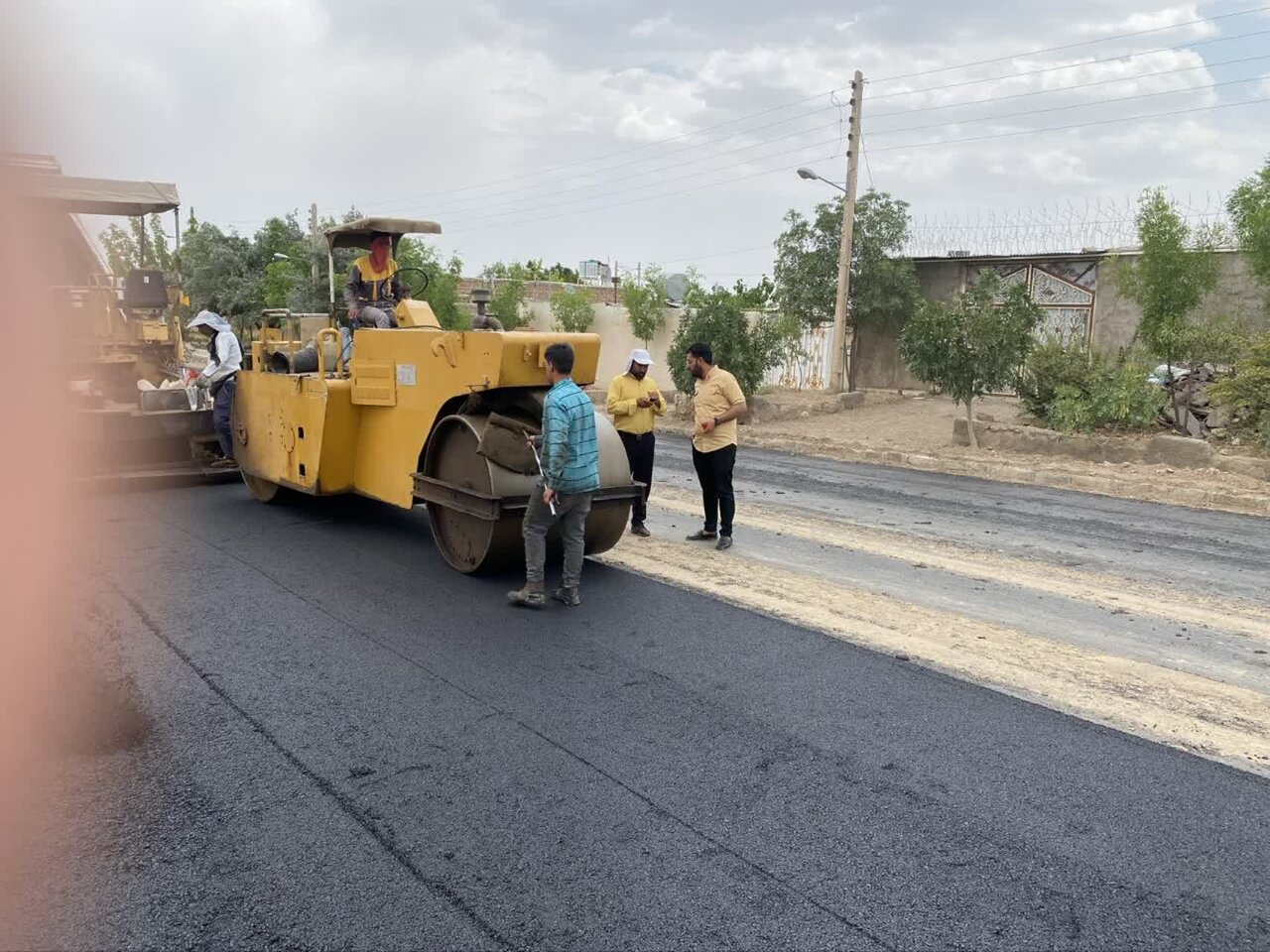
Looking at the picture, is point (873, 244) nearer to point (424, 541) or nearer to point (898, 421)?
point (898, 421)

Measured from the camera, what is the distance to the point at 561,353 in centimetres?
565

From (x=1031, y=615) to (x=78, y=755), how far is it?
5.06 m

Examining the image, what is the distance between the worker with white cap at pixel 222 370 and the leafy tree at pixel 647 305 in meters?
14.5

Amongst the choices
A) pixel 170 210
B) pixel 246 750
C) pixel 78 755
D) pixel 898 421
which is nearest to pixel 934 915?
pixel 246 750

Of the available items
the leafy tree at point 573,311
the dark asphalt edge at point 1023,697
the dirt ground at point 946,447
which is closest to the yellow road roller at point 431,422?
the dark asphalt edge at point 1023,697

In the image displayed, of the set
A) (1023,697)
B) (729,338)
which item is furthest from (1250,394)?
(1023,697)

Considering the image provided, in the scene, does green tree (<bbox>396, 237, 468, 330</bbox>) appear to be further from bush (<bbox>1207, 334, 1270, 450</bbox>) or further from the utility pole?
bush (<bbox>1207, 334, 1270, 450</bbox>)

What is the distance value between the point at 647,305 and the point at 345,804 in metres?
20.1

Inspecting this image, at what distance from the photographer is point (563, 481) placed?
18.6 ft

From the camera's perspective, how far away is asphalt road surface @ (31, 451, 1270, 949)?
2.88 metres

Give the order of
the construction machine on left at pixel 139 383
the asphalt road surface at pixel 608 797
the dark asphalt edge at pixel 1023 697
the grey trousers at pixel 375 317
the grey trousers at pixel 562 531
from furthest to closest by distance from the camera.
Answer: the construction machine on left at pixel 139 383 → the grey trousers at pixel 375 317 → the grey trousers at pixel 562 531 → the dark asphalt edge at pixel 1023 697 → the asphalt road surface at pixel 608 797

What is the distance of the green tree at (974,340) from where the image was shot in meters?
13.6

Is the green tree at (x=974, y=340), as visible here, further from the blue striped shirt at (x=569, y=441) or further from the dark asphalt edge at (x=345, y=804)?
the dark asphalt edge at (x=345, y=804)

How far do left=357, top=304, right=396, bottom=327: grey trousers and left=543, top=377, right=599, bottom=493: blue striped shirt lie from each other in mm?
2362
